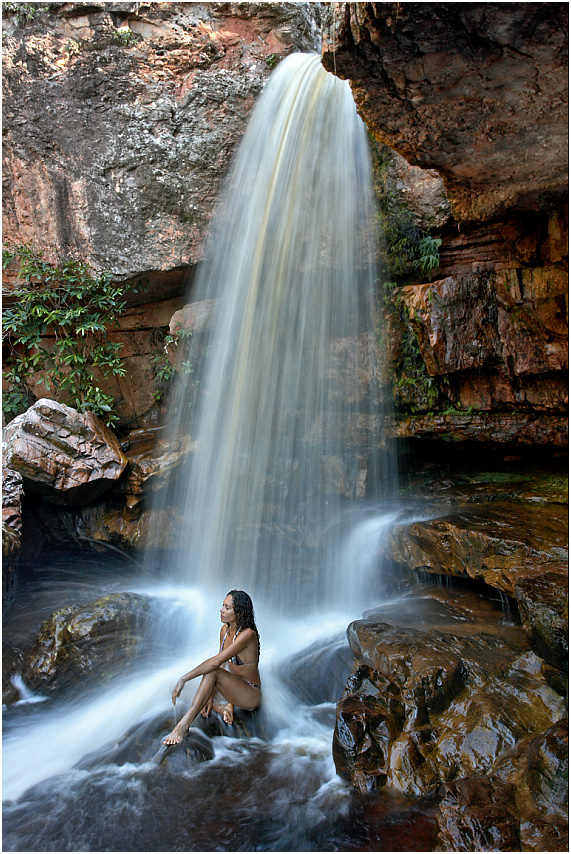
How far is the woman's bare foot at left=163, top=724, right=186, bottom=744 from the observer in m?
4.02

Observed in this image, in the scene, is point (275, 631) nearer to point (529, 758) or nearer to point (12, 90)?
point (529, 758)

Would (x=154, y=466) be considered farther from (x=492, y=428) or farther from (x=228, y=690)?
(x=492, y=428)

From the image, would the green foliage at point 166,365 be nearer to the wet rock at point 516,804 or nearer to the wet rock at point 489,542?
the wet rock at point 489,542

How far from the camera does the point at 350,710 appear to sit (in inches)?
149

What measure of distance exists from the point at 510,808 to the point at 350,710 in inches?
46.8

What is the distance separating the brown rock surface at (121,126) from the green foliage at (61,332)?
355 millimetres


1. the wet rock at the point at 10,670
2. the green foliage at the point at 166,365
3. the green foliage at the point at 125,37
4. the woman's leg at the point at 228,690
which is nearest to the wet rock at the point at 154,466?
the green foliage at the point at 166,365

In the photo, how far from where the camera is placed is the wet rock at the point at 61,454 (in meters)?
6.81

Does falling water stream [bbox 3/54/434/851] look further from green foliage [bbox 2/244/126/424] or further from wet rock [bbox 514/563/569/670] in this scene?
wet rock [bbox 514/563/569/670]

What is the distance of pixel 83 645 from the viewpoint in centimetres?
524

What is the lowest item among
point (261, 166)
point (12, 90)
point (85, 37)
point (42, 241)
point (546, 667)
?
point (546, 667)

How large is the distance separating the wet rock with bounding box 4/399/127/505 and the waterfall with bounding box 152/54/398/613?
3.45 feet

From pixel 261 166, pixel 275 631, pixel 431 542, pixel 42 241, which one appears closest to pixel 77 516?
pixel 275 631

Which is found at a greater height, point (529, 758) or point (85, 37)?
point (85, 37)
